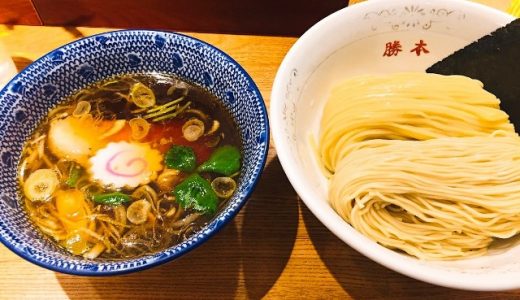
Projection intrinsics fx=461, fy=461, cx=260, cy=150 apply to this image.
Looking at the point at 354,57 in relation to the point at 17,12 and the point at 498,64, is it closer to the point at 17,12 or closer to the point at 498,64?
the point at 498,64

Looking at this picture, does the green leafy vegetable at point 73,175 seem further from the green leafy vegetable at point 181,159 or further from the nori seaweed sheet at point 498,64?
the nori seaweed sheet at point 498,64

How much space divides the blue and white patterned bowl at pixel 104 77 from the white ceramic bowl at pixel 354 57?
9 cm

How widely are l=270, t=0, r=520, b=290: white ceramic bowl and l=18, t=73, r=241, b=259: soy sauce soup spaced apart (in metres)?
0.19

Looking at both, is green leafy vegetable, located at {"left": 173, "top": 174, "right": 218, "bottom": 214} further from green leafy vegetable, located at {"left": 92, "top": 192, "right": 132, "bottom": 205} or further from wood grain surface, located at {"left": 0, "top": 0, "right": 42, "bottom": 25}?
wood grain surface, located at {"left": 0, "top": 0, "right": 42, "bottom": 25}

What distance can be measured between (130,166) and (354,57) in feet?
2.62

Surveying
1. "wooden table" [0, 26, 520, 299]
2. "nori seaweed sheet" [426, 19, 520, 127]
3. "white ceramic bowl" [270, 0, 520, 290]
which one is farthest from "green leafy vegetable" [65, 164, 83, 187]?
"nori seaweed sheet" [426, 19, 520, 127]

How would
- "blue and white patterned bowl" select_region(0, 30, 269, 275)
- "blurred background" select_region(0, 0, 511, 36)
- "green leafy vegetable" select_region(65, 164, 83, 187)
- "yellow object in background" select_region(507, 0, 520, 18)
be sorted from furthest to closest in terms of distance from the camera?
"blurred background" select_region(0, 0, 511, 36)
"yellow object in background" select_region(507, 0, 520, 18)
"green leafy vegetable" select_region(65, 164, 83, 187)
"blue and white patterned bowl" select_region(0, 30, 269, 275)

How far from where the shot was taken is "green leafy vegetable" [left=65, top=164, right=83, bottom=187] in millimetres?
1310

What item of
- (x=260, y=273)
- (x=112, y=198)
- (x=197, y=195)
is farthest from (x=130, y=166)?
(x=260, y=273)

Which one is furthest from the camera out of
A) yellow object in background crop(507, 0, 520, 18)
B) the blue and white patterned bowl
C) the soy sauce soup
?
yellow object in background crop(507, 0, 520, 18)

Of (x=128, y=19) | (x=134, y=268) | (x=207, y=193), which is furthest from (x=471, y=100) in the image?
(x=128, y=19)

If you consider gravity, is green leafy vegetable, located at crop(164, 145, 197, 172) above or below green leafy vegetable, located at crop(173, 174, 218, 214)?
above

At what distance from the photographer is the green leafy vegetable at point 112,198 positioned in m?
1.26

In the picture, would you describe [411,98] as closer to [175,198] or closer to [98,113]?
[175,198]
